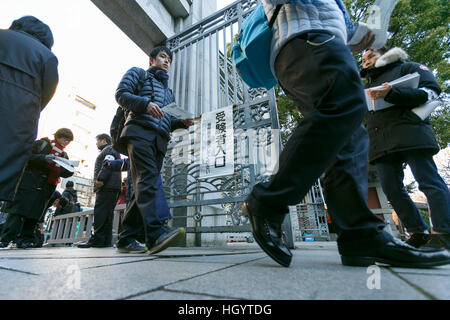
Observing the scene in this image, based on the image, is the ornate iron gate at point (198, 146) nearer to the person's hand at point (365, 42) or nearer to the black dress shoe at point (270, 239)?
the person's hand at point (365, 42)

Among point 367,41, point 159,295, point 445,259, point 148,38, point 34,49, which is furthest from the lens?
point 148,38

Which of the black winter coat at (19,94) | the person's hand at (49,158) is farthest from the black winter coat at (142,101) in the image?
the person's hand at (49,158)

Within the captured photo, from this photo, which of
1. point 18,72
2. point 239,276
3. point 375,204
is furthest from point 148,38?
point 375,204

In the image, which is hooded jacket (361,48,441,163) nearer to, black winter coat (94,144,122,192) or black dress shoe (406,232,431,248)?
black dress shoe (406,232,431,248)

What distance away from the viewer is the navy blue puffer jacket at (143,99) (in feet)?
6.24

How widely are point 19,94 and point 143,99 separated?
0.84 meters

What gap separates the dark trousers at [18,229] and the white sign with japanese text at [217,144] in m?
2.87

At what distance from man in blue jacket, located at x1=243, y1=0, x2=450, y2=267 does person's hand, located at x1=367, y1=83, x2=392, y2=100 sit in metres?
0.98

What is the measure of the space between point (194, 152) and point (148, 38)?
10.4 ft

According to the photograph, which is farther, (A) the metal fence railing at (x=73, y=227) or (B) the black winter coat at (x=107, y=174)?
(A) the metal fence railing at (x=73, y=227)

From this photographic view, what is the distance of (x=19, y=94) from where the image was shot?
162 cm

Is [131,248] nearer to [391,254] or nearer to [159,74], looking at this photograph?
[159,74]

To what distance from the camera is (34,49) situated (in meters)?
1.86
